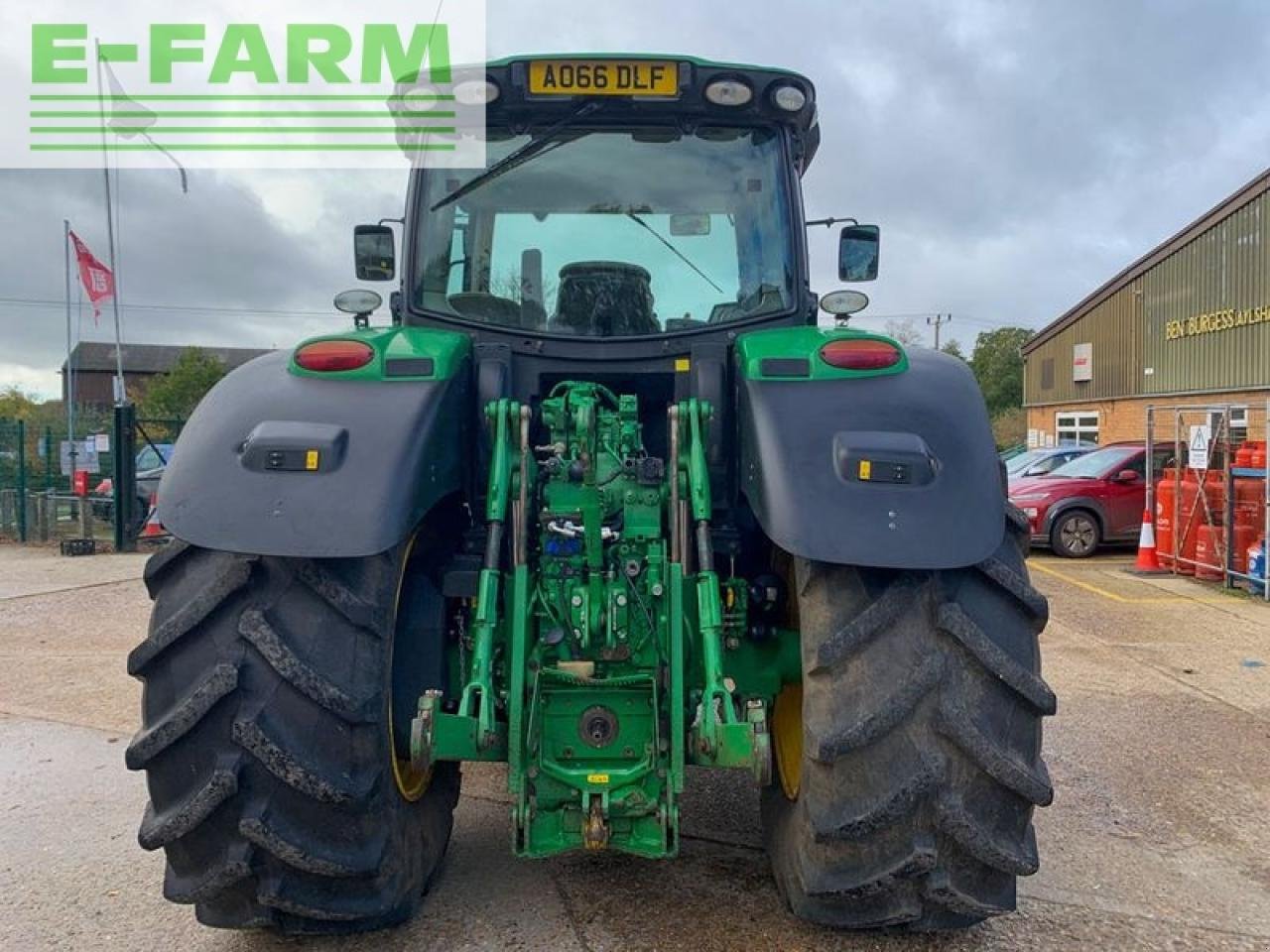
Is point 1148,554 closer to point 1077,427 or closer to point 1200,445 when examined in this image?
point 1200,445

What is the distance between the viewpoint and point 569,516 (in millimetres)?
3014

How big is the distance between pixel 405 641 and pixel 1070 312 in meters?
28.6

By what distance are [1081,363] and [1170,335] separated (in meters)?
4.13

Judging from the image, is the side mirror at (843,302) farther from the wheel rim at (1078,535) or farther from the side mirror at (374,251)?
the wheel rim at (1078,535)

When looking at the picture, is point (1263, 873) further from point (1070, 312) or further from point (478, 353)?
point (1070, 312)

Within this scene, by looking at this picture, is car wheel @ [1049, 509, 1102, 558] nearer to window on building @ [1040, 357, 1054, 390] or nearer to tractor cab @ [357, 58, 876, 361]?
tractor cab @ [357, 58, 876, 361]

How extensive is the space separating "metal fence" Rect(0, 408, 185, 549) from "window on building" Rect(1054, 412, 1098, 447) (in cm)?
2226

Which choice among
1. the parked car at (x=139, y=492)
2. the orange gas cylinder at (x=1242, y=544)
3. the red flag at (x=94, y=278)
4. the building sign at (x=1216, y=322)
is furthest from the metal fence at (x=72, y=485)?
the building sign at (x=1216, y=322)

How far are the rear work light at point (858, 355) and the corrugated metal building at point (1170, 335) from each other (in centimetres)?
1664

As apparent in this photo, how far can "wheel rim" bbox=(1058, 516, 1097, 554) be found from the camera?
43.0ft

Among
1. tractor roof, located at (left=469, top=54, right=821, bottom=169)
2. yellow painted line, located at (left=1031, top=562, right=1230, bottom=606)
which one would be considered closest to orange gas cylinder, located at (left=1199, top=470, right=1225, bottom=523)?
yellow painted line, located at (left=1031, top=562, right=1230, bottom=606)

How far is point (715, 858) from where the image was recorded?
3.48 metres

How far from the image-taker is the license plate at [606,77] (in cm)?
340

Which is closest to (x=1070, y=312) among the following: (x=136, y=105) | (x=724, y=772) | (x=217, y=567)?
(x=136, y=105)
